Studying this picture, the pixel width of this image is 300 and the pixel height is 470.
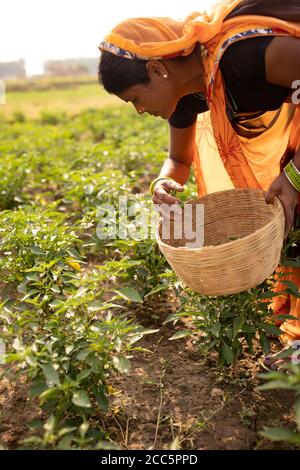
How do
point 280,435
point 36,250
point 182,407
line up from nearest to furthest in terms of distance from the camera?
point 280,435 → point 182,407 → point 36,250

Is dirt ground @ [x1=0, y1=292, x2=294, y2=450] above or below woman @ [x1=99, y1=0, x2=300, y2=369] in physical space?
below

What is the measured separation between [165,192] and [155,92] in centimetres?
40

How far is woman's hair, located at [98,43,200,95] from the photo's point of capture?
6.23 ft

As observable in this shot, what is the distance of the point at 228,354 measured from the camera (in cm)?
198

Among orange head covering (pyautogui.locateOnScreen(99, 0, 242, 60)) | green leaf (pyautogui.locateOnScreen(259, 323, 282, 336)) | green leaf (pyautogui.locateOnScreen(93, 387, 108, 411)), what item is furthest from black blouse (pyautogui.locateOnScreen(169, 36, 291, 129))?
green leaf (pyautogui.locateOnScreen(93, 387, 108, 411))

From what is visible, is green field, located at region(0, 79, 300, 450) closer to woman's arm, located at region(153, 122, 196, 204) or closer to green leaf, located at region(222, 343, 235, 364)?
green leaf, located at region(222, 343, 235, 364)

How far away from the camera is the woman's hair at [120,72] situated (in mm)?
1899

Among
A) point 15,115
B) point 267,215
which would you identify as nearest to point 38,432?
point 267,215

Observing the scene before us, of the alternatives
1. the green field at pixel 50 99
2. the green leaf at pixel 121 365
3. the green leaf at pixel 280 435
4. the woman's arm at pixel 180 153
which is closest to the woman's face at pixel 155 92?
the woman's arm at pixel 180 153

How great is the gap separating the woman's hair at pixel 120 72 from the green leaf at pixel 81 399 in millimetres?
1074

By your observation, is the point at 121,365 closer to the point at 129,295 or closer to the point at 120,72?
the point at 129,295

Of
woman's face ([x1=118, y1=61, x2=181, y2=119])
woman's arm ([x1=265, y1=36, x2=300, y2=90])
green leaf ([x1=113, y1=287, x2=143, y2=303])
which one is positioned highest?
woman's arm ([x1=265, y1=36, x2=300, y2=90])

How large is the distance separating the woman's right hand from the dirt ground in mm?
688

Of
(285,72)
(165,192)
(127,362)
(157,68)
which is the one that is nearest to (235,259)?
(127,362)
